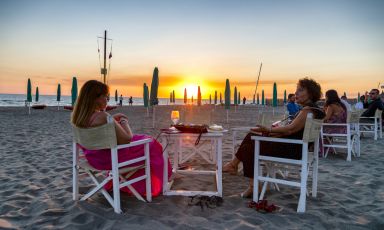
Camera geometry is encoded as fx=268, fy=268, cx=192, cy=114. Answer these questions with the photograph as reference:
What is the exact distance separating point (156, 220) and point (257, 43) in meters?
12.9

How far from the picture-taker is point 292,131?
279 centimetres

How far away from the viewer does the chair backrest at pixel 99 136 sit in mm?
2404

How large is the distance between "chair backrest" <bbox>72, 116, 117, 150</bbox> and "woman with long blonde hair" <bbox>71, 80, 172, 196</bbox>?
0.28ft

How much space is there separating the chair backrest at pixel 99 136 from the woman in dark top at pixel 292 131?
1455 mm

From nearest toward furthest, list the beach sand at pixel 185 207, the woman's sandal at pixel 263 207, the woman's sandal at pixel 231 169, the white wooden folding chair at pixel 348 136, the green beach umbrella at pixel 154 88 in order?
A: the beach sand at pixel 185 207 → the woman's sandal at pixel 263 207 → the woman's sandal at pixel 231 169 → the white wooden folding chair at pixel 348 136 → the green beach umbrella at pixel 154 88

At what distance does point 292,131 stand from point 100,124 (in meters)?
1.93

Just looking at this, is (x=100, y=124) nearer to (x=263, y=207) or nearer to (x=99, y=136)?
(x=99, y=136)

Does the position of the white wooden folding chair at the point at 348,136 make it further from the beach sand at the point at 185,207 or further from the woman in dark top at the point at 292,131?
the woman in dark top at the point at 292,131

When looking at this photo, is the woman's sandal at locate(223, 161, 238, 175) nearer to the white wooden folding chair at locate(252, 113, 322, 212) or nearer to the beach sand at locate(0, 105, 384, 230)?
the beach sand at locate(0, 105, 384, 230)

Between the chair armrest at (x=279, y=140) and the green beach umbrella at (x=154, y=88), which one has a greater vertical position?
the green beach umbrella at (x=154, y=88)

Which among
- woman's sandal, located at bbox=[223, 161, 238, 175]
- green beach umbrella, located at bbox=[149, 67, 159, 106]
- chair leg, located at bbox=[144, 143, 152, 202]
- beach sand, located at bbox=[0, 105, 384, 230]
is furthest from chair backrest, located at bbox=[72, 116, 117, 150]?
green beach umbrella, located at bbox=[149, 67, 159, 106]

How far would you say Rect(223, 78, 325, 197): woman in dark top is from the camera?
9.09ft

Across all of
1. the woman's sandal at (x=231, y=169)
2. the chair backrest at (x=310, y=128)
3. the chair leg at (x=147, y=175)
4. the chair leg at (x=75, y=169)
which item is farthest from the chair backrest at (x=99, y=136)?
the woman's sandal at (x=231, y=169)

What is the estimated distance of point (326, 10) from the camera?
31.6 feet
